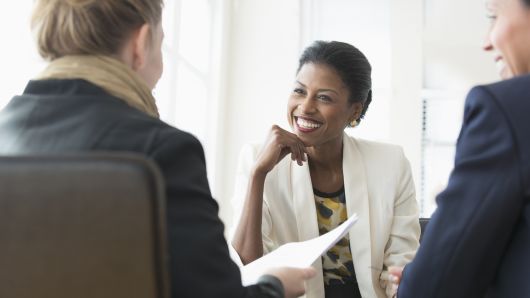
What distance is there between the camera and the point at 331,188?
2.12 metres

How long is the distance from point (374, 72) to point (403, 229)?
115 inches

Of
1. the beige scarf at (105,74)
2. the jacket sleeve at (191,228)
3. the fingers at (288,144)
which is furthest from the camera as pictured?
the fingers at (288,144)

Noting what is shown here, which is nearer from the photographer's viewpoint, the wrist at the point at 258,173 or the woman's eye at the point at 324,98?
the wrist at the point at 258,173

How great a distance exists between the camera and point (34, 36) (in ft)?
3.31

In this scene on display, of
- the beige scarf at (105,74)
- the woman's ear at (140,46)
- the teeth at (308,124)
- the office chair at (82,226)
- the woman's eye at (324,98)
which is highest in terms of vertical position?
the woman's ear at (140,46)

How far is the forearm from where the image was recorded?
1.92 m

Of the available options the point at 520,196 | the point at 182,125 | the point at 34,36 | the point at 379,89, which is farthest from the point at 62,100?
the point at 379,89

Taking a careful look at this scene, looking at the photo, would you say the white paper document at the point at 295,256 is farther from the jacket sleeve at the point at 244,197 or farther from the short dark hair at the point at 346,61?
the short dark hair at the point at 346,61

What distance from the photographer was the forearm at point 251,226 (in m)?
1.92

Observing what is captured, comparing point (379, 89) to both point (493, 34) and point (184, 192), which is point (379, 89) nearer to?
point (493, 34)

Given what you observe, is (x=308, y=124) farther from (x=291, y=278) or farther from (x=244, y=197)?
(x=291, y=278)

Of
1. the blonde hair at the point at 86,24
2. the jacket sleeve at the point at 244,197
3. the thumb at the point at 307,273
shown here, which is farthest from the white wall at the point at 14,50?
the thumb at the point at 307,273

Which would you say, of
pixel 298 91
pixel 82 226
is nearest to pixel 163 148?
pixel 82 226

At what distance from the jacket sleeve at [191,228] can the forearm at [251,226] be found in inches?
41.0
